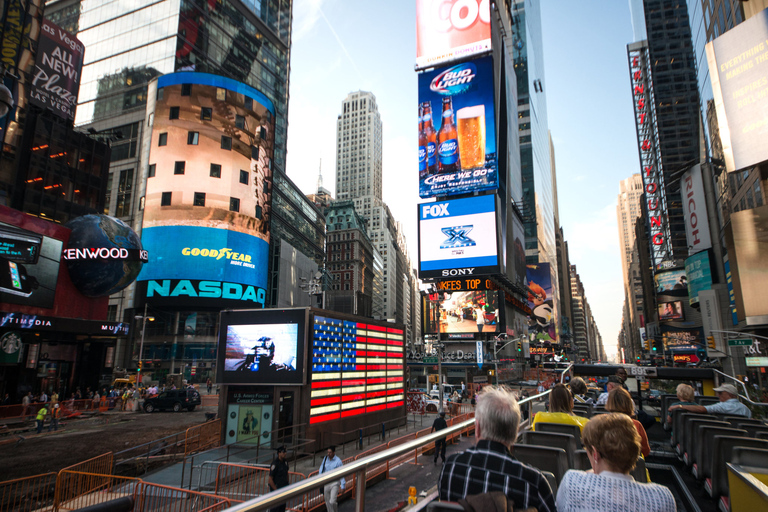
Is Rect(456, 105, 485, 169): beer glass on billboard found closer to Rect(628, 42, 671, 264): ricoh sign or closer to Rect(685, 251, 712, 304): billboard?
Rect(685, 251, 712, 304): billboard

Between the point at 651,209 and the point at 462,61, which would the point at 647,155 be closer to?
the point at 651,209

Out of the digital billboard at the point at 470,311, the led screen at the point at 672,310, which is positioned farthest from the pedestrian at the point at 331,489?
the led screen at the point at 672,310

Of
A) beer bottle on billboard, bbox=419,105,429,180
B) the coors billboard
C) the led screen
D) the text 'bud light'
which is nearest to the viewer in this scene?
the coors billboard

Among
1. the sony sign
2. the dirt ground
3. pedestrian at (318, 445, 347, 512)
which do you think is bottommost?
the dirt ground

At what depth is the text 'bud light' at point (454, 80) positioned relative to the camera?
6469 centimetres

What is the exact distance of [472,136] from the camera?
2482 inches

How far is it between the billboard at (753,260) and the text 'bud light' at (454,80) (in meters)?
42.0

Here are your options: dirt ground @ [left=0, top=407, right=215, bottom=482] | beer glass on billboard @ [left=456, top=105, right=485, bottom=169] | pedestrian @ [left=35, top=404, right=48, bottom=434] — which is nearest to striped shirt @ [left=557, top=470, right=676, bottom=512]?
dirt ground @ [left=0, top=407, right=215, bottom=482]

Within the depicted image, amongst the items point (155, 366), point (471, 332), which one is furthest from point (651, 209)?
point (155, 366)

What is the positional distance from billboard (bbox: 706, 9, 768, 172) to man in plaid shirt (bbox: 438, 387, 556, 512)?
111ft

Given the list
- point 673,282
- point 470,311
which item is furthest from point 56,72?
point 673,282

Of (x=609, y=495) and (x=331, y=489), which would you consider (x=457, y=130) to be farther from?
(x=609, y=495)

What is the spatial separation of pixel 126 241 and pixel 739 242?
45125 millimetres

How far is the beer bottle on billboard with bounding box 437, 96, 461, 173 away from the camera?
2517 inches
